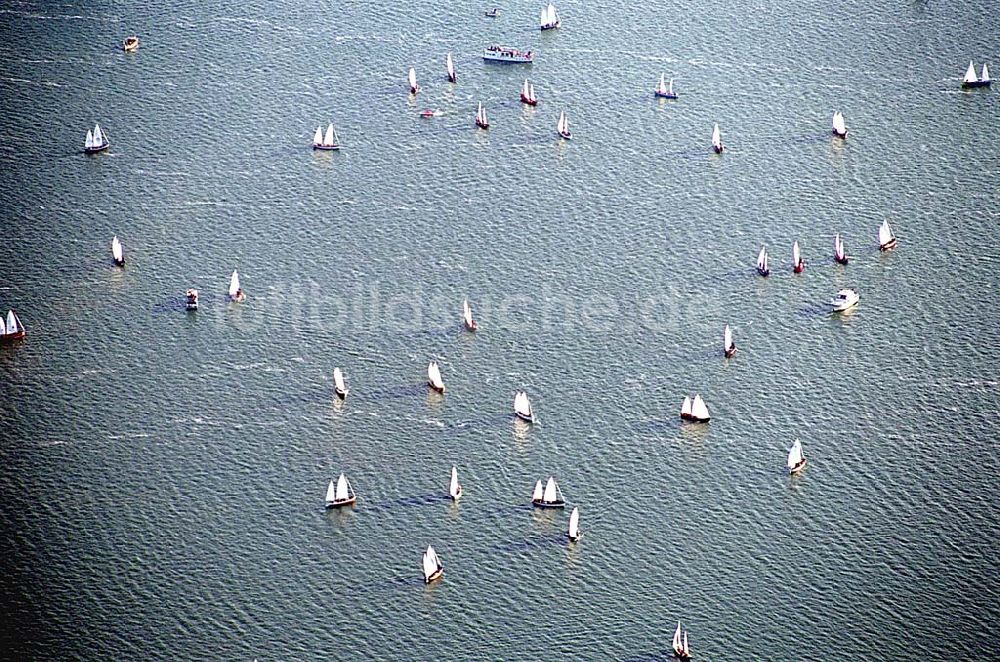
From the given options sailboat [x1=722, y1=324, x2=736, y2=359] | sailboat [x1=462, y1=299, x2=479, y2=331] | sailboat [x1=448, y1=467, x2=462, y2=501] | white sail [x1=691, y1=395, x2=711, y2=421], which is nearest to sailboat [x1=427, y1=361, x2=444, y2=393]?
sailboat [x1=462, y1=299, x2=479, y2=331]

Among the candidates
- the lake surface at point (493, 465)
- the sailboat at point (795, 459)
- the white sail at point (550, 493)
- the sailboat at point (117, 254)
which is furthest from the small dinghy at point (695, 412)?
the sailboat at point (117, 254)

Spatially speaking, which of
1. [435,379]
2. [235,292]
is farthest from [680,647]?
[235,292]

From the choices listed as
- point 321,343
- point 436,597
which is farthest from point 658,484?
point 321,343

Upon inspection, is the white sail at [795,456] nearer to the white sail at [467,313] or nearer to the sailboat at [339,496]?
the white sail at [467,313]

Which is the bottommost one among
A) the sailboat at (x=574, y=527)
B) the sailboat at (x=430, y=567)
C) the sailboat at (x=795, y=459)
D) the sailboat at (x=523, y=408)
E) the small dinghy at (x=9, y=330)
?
the sailboat at (x=430, y=567)

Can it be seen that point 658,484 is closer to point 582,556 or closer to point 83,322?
point 582,556

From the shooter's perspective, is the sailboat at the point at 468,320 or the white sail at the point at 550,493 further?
the sailboat at the point at 468,320
